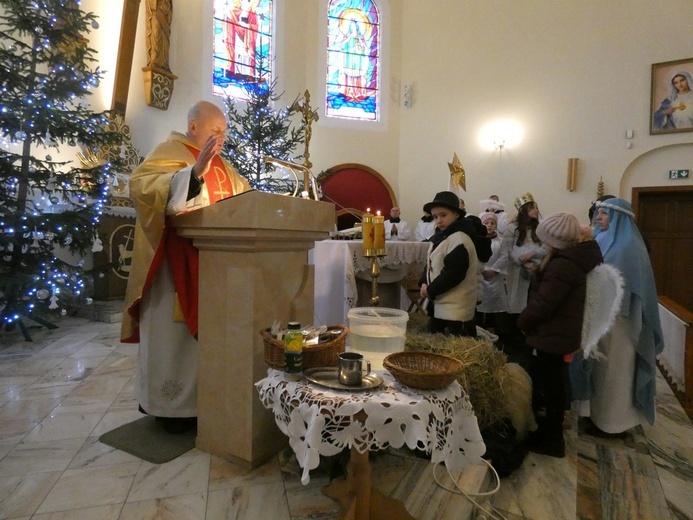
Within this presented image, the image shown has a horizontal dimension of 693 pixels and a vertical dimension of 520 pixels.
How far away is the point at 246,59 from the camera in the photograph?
323 inches

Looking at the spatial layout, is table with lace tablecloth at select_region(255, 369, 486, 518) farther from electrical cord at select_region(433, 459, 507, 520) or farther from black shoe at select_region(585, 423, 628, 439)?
black shoe at select_region(585, 423, 628, 439)

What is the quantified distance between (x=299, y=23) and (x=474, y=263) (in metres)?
7.77

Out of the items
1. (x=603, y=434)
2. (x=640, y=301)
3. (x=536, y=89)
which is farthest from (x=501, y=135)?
(x=603, y=434)

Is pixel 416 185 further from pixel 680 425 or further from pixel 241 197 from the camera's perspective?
pixel 241 197

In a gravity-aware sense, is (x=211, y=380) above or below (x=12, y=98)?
below

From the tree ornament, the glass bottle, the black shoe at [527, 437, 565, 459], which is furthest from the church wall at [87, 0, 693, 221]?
the black shoe at [527, 437, 565, 459]

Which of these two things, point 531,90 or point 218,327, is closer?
point 218,327

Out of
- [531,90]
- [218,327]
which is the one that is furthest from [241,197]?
[531,90]

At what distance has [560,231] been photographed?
7.37 feet

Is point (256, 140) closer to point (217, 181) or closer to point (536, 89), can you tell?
point (217, 181)

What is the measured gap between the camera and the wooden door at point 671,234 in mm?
7652

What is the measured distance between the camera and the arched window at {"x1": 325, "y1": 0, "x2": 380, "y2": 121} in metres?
9.17

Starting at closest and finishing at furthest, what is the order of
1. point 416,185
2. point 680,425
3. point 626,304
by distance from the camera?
point 626,304, point 680,425, point 416,185

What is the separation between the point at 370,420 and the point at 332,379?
0.71 ft
